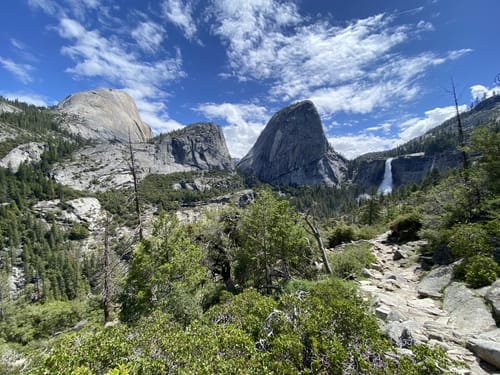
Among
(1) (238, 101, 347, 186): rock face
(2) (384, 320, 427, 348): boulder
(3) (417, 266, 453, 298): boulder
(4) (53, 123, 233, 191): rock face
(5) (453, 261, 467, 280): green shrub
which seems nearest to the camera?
(2) (384, 320, 427, 348): boulder

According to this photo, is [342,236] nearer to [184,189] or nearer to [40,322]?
[40,322]

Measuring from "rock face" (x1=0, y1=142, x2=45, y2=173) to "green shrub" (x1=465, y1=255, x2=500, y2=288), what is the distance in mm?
160752

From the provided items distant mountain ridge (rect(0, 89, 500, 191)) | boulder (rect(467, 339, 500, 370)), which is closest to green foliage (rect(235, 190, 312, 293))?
boulder (rect(467, 339, 500, 370))

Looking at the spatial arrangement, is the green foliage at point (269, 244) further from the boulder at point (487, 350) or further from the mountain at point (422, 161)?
the mountain at point (422, 161)

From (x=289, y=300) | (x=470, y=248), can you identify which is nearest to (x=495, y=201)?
(x=470, y=248)

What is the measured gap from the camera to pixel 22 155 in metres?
123

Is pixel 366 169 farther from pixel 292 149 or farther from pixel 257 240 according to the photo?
pixel 257 240

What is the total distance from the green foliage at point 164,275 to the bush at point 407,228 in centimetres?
1897

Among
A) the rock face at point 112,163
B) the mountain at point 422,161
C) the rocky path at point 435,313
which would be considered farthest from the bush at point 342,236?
the mountain at point 422,161

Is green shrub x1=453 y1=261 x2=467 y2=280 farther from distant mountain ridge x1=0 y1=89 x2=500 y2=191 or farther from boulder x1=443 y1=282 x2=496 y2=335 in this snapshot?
distant mountain ridge x1=0 y1=89 x2=500 y2=191

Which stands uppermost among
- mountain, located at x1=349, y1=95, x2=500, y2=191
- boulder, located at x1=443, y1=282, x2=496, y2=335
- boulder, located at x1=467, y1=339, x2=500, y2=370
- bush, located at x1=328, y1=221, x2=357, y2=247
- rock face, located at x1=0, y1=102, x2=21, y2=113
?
rock face, located at x1=0, y1=102, x2=21, y2=113

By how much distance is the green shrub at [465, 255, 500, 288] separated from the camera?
880cm

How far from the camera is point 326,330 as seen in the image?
5145mm

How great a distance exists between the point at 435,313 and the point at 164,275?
10454mm
